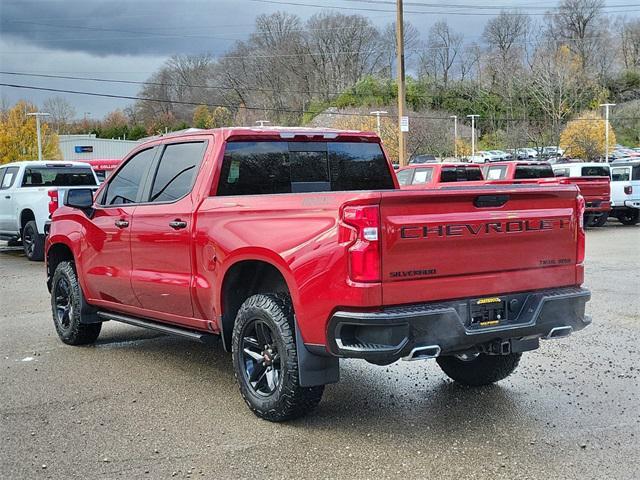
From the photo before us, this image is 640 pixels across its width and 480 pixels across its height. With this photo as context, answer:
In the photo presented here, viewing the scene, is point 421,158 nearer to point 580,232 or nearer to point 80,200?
point 80,200

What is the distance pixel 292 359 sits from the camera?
15.3 ft

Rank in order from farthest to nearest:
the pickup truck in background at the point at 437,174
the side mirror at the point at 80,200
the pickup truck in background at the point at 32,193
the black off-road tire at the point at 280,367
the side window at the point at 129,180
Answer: the pickup truck in background at the point at 437,174 → the pickup truck in background at the point at 32,193 → the side mirror at the point at 80,200 → the side window at the point at 129,180 → the black off-road tire at the point at 280,367

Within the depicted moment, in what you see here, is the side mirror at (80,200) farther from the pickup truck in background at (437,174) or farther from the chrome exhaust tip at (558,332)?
the pickup truck in background at (437,174)

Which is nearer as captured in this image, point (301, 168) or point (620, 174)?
point (301, 168)

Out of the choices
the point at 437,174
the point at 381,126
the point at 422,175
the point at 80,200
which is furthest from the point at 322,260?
the point at 381,126

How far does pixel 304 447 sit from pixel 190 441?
726mm

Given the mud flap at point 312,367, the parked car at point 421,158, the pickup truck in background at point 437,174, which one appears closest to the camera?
the mud flap at point 312,367

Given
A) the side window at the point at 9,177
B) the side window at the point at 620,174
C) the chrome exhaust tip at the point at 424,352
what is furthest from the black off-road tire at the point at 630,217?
the chrome exhaust tip at the point at 424,352

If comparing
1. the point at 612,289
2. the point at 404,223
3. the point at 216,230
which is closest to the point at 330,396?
the point at 216,230

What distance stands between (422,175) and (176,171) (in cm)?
1377

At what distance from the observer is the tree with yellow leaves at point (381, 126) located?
46.4 m

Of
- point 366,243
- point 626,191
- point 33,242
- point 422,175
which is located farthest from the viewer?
point 626,191

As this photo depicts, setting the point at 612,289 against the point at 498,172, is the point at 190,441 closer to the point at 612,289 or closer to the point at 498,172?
the point at 612,289

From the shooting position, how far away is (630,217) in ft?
74.1
